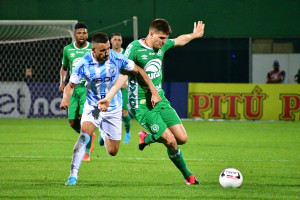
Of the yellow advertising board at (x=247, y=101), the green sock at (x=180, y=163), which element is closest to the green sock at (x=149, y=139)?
the green sock at (x=180, y=163)

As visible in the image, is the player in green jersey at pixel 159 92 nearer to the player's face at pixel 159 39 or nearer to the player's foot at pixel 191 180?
the player's face at pixel 159 39

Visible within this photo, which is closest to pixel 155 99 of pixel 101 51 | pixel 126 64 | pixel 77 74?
pixel 126 64

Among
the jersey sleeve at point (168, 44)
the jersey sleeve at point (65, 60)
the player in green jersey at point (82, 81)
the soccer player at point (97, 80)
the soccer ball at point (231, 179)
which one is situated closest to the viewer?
the soccer ball at point (231, 179)

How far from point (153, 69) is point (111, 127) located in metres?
0.90

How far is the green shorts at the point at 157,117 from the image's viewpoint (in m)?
8.39

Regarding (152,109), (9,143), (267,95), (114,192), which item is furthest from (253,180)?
(267,95)

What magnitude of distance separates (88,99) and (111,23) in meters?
18.4

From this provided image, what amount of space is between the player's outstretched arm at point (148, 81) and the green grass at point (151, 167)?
3.31 feet

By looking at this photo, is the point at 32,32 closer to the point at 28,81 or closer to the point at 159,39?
the point at 28,81

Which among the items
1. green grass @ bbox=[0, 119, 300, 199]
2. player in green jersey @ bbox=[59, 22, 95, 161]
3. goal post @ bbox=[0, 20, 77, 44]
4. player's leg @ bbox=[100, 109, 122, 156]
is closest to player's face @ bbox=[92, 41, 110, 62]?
player's leg @ bbox=[100, 109, 122, 156]

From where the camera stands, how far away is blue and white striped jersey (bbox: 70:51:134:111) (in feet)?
26.6

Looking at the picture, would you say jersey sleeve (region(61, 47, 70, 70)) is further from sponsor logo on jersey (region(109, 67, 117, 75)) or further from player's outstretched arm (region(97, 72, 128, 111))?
player's outstretched arm (region(97, 72, 128, 111))

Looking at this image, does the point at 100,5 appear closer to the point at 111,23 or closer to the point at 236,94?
the point at 111,23

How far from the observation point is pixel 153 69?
28.1ft
